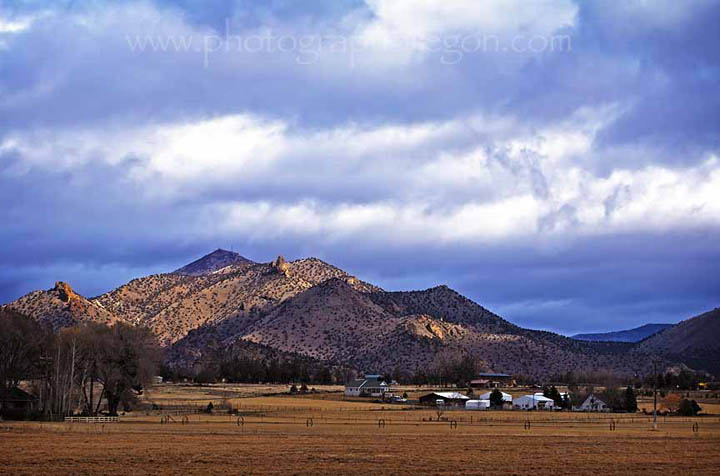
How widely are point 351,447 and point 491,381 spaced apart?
134307 mm

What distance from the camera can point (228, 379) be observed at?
189 meters

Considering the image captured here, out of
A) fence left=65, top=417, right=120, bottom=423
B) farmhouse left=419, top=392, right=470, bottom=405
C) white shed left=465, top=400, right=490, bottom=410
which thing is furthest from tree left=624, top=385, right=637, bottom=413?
fence left=65, top=417, right=120, bottom=423

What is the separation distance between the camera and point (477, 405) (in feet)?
417

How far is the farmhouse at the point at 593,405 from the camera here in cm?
12419

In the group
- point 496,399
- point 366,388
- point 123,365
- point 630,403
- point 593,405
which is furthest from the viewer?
point 366,388

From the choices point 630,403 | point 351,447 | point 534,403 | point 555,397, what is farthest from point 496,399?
point 351,447

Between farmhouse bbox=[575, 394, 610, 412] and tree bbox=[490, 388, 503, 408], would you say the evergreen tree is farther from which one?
tree bbox=[490, 388, 503, 408]

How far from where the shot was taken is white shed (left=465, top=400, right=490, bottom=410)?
12588 centimetres

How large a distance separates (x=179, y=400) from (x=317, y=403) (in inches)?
753

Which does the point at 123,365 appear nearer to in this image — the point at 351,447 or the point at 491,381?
the point at 351,447

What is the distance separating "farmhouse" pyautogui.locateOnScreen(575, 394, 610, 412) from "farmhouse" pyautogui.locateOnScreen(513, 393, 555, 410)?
4.63 metres

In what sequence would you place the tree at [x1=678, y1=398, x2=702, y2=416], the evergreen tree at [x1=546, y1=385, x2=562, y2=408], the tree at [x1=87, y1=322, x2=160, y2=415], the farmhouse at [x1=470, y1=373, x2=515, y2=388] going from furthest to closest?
the farmhouse at [x1=470, y1=373, x2=515, y2=388] < the evergreen tree at [x1=546, y1=385, x2=562, y2=408] < the tree at [x1=678, y1=398, x2=702, y2=416] < the tree at [x1=87, y1=322, x2=160, y2=415]

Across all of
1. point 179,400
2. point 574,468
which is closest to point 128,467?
point 574,468

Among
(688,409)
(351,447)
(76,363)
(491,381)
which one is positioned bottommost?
(688,409)
